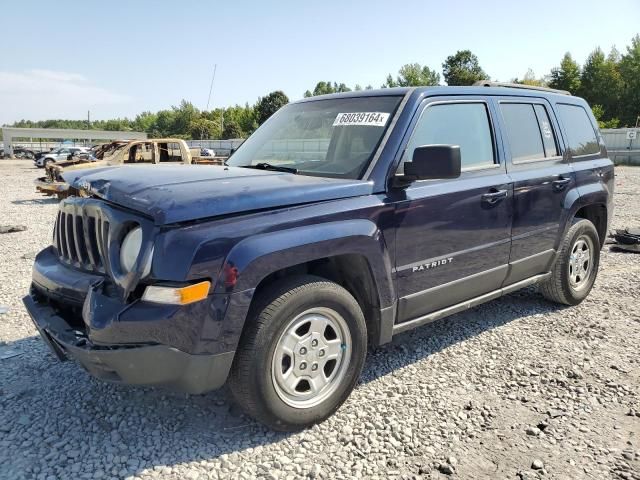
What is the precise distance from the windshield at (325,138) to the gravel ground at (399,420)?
1.51 metres

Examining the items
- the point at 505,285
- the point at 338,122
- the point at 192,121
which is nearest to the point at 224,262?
the point at 338,122

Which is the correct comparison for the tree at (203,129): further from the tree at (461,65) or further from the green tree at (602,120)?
the green tree at (602,120)

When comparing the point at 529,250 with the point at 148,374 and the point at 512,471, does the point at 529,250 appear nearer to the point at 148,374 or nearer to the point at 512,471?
the point at 512,471

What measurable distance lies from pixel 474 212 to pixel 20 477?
3.14 meters

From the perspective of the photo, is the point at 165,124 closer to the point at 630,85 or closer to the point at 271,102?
the point at 271,102

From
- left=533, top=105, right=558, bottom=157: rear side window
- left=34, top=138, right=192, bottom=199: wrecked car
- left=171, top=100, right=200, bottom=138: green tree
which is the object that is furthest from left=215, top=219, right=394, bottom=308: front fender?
left=171, top=100, right=200, bottom=138: green tree

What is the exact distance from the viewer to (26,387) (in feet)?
11.1

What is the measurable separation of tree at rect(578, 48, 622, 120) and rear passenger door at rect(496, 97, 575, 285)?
6425 cm

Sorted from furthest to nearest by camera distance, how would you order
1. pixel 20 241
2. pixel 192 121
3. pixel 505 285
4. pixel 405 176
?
pixel 192 121 < pixel 20 241 < pixel 505 285 < pixel 405 176

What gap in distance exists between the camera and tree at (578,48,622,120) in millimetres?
60688

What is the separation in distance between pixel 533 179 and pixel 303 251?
239 centimetres

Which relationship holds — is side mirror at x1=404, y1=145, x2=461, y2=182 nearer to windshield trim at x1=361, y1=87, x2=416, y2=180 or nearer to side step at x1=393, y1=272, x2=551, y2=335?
windshield trim at x1=361, y1=87, x2=416, y2=180

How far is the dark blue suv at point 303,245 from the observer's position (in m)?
2.42

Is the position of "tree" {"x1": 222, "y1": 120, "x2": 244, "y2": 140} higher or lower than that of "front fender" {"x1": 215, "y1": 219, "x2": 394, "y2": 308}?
higher
